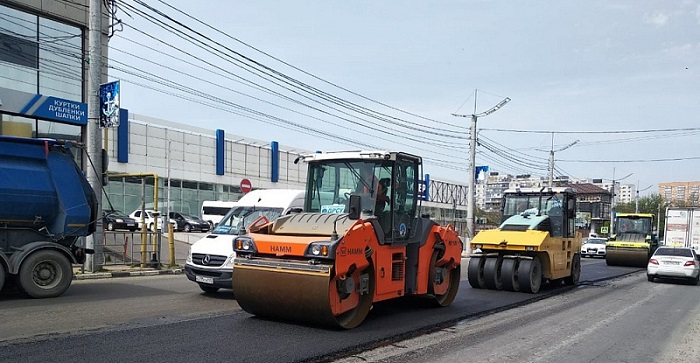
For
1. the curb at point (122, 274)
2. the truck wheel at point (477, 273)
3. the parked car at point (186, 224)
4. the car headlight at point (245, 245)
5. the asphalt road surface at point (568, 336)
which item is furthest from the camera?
the parked car at point (186, 224)

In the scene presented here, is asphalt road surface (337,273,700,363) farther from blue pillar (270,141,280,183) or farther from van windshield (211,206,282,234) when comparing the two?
blue pillar (270,141,280,183)

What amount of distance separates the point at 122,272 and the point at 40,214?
4279 mm

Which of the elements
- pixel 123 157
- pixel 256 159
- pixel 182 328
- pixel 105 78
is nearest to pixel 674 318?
pixel 182 328

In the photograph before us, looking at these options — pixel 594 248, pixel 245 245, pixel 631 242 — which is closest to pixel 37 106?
pixel 245 245

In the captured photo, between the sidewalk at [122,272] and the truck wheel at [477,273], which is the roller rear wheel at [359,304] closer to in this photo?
the truck wheel at [477,273]

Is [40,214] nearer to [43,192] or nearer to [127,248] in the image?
[43,192]

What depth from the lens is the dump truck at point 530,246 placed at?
14023 millimetres

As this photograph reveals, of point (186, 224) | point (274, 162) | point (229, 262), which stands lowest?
point (186, 224)

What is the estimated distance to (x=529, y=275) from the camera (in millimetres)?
13734

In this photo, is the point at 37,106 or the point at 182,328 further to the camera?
the point at 37,106

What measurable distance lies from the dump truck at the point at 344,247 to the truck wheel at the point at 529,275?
4356mm

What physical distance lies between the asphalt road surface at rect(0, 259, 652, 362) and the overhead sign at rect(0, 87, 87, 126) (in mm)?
4171

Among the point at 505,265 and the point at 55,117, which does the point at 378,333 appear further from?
the point at 55,117

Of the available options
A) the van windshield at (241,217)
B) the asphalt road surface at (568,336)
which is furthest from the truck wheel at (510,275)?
the van windshield at (241,217)
